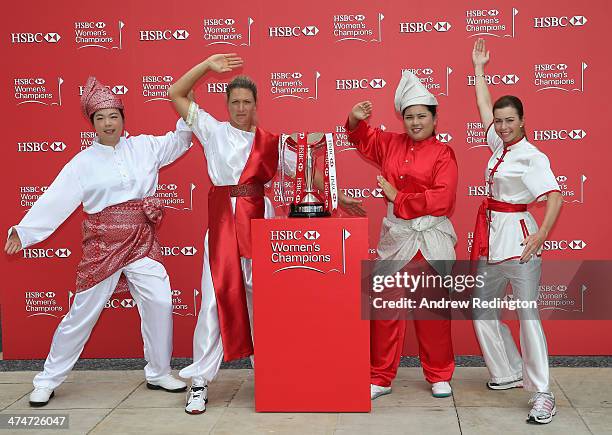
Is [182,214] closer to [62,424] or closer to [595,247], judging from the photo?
[62,424]

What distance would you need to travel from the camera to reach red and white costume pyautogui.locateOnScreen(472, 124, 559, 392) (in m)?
3.28

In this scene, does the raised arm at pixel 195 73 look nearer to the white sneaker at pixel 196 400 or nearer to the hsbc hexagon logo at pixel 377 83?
the hsbc hexagon logo at pixel 377 83

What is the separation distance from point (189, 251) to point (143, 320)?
2.25 ft

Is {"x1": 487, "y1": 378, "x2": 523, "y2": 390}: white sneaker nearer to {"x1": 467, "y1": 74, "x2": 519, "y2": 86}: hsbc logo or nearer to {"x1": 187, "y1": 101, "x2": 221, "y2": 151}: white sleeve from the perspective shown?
{"x1": 467, "y1": 74, "x2": 519, "y2": 86}: hsbc logo

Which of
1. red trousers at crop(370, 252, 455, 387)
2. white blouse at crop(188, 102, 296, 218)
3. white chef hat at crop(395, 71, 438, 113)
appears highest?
white chef hat at crop(395, 71, 438, 113)

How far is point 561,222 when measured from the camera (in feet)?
13.7

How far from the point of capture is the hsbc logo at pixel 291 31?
13.6ft

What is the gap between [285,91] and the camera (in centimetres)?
421

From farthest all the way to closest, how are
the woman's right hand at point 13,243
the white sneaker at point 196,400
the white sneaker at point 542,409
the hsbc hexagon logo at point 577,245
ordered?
the hsbc hexagon logo at point 577,245 < the woman's right hand at point 13,243 < the white sneaker at point 196,400 < the white sneaker at point 542,409

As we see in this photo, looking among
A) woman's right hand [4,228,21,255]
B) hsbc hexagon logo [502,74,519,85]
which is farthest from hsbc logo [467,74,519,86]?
woman's right hand [4,228,21,255]

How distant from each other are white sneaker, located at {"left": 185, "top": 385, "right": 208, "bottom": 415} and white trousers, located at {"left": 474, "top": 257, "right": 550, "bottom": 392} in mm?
1417

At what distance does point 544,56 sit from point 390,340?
1851 mm

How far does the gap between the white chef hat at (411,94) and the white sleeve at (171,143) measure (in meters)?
1.11

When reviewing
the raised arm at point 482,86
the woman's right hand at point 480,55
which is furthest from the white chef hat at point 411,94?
the woman's right hand at point 480,55
